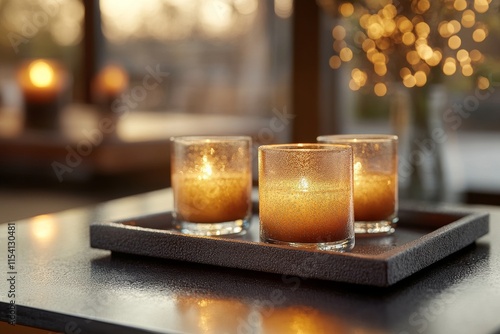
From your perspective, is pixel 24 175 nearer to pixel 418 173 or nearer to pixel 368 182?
pixel 418 173

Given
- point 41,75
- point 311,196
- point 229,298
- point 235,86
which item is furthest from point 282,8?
point 229,298

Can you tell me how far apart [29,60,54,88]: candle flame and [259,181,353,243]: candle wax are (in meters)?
2.57

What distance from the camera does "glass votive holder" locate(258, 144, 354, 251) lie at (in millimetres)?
946

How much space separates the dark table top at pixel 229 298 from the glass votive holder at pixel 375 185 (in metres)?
0.12

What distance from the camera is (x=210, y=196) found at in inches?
43.7

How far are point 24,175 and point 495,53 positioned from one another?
2.13 metres

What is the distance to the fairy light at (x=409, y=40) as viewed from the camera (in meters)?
1.77

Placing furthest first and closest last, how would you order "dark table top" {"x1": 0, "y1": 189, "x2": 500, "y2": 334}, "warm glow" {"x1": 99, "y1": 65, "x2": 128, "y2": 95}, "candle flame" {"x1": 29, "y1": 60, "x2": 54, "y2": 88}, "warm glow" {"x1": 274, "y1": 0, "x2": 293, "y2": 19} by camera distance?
"warm glow" {"x1": 99, "y1": 65, "x2": 128, "y2": 95} < "warm glow" {"x1": 274, "y1": 0, "x2": 293, "y2": 19} < "candle flame" {"x1": 29, "y1": 60, "x2": 54, "y2": 88} < "dark table top" {"x1": 0, "y1": 189, "x2": 500, "y2": 334}

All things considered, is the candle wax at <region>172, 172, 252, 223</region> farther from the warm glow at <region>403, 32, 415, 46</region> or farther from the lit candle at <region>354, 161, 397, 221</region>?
the warm glow at <region>403, 32, 415, 46</region>

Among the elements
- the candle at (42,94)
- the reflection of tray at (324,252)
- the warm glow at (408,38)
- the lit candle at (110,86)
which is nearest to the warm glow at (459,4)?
the warm glow at (408,38)

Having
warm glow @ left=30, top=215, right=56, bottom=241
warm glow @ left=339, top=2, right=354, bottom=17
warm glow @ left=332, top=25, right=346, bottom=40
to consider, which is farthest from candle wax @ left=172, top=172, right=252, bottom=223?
warm glow @ left=332, top=25, right=346, bottom=40

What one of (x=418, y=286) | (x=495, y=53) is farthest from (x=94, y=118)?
(x=418, y=286)

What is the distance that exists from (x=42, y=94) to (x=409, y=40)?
2.05 m

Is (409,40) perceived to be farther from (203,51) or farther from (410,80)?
(203,51)
